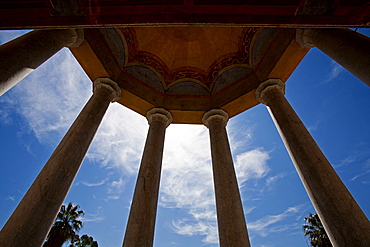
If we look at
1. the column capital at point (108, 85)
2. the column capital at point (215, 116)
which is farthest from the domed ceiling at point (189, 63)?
the column capital at point (215, 116)

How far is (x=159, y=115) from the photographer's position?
14414mm

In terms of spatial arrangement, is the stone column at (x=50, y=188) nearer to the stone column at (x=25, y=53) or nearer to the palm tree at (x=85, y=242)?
the stone column at (x=25, y=53)

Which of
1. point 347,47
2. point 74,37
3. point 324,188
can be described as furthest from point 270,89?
point 74,37

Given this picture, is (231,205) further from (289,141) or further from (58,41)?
(58,41)

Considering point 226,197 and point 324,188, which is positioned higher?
point 226,197

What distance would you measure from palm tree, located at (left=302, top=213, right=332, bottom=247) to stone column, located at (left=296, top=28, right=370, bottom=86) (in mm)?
29066

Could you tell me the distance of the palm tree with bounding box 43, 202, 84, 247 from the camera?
30.7 m

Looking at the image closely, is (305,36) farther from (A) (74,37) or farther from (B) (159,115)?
(A) (74,37)

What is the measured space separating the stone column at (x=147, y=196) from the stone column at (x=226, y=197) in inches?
113

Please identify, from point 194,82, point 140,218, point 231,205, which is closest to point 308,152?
point 231,205

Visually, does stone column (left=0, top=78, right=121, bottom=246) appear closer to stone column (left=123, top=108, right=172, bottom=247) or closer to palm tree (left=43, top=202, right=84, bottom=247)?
stone column (left=123, top=108, right=172, bottom=247)

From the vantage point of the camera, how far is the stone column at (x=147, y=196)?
8.52 metres

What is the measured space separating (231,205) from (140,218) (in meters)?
3.86

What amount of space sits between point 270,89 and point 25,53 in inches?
454
